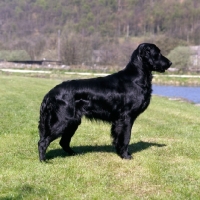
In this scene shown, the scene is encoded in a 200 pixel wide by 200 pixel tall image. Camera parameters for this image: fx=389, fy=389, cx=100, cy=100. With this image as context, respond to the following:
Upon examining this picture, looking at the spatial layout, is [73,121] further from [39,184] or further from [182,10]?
[182,10]

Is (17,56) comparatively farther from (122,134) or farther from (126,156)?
(126,156)

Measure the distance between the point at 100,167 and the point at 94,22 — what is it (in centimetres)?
14816

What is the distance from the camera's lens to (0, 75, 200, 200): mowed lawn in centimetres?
538

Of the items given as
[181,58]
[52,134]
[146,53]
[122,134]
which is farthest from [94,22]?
[52,134]

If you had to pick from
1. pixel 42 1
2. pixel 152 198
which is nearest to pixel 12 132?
pixel 152 198

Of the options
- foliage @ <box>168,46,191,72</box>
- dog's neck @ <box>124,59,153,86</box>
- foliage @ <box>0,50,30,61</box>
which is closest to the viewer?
dog's neck @ <box>124,59,153,86</box>

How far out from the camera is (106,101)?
708cm

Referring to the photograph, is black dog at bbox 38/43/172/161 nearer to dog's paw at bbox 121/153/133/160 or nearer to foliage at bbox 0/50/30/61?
dog's paw at bbox 121/153/133/160

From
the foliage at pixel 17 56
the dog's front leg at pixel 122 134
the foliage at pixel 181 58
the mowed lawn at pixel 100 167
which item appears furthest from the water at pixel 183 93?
the foliage at pixel 17 56

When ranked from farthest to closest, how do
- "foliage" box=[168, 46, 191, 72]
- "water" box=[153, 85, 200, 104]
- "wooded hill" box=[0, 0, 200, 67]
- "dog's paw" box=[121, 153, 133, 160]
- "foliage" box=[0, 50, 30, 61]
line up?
"wooded hill" box=[0, 0, 200, 67], "foliage" box=[0, 50, 30, 61], "foliage" box=[168, 46, 191, 72], "water" box=[153, 85, 200, 104], "dog's paw" box=[121, 153, 133, 160]

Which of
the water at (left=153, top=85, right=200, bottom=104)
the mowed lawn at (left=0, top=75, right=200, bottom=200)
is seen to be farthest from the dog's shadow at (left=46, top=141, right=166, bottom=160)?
the water at (left=153, top=85, right=200, bottom=104)

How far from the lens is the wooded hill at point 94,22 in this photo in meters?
105

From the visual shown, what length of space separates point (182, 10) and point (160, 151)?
500 feet

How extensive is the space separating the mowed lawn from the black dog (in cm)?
45
